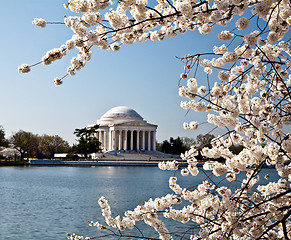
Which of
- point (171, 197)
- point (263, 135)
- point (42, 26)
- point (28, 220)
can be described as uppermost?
point (42, 26)

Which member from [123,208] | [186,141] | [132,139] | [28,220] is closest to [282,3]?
[28,220]

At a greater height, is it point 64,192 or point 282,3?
point 282,3

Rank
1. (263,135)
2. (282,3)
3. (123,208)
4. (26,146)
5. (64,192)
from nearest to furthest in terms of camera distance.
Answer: (282,3) < (263,135) < (123,208) < (64,192) < (26,146)

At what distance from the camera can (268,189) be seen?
512 cm

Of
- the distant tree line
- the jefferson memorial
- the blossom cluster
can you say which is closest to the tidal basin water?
the blossom cluster

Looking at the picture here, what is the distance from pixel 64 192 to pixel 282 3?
29455 millimetres

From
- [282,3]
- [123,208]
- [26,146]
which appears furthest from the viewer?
[26,146]

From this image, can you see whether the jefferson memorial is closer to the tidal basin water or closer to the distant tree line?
the distant tree line

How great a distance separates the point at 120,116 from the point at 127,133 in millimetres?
5966

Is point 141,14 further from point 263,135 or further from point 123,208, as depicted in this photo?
point 123,208

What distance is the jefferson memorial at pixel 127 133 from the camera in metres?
105

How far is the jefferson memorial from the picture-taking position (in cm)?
10525

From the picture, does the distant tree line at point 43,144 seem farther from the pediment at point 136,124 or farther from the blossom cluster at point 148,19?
the blossom cluster at point 148,19

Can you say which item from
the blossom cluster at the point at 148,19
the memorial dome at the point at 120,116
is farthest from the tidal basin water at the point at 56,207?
the memorial dome at the point at 120,116
